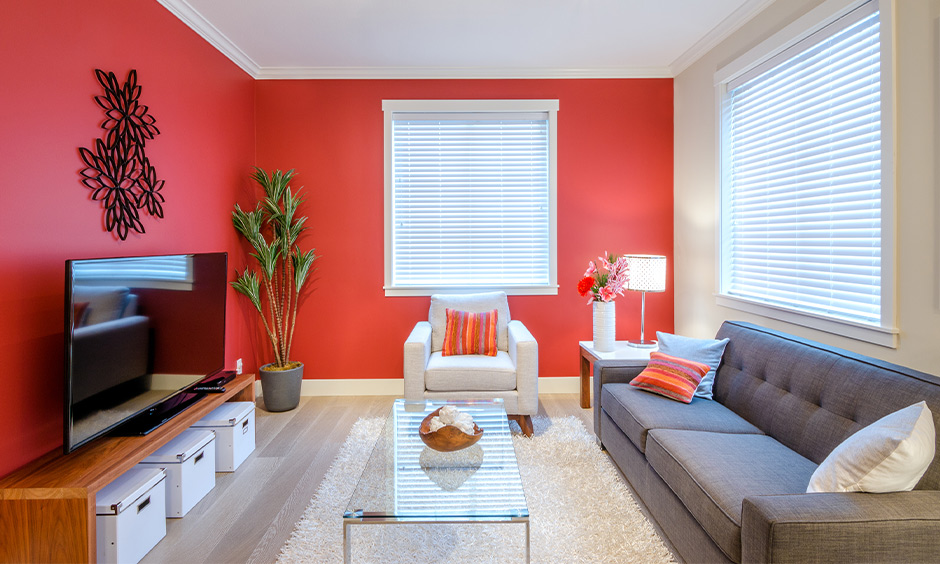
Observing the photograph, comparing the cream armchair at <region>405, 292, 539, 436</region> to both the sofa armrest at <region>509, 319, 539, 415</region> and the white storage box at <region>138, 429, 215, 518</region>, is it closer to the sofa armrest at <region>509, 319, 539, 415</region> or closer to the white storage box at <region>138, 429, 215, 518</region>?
the sofa armrest at <region>509, 319, 539, 415</region>

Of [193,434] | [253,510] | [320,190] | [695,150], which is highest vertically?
[695,150]

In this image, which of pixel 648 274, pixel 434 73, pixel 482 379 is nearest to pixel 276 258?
pixel 482 379

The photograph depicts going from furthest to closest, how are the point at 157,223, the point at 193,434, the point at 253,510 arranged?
the point at 157,223
the point at 193,434
the point at 253,510

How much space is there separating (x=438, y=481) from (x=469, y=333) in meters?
1.85

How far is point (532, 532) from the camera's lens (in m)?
2.18

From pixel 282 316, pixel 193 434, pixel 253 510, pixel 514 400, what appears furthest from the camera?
pixel 282 316

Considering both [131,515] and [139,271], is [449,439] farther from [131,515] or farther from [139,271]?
[139,271]

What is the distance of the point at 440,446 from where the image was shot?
2.17 m

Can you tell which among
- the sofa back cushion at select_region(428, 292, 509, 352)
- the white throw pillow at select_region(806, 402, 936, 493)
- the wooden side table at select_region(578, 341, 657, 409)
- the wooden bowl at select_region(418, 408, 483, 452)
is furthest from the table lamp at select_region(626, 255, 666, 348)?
the white throw pillow at select_region(806, 402, 936, 493)

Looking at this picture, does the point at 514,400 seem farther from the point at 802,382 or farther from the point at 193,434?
the point at 193,434

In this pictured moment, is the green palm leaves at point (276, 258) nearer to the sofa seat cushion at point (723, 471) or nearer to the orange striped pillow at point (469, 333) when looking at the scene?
the orange striped pillow at point (469, 333)

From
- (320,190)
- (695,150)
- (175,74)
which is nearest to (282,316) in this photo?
(320,190)

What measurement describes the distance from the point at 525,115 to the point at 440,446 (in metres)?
3.14

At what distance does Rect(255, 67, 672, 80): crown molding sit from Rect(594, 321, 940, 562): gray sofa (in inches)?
98.2
